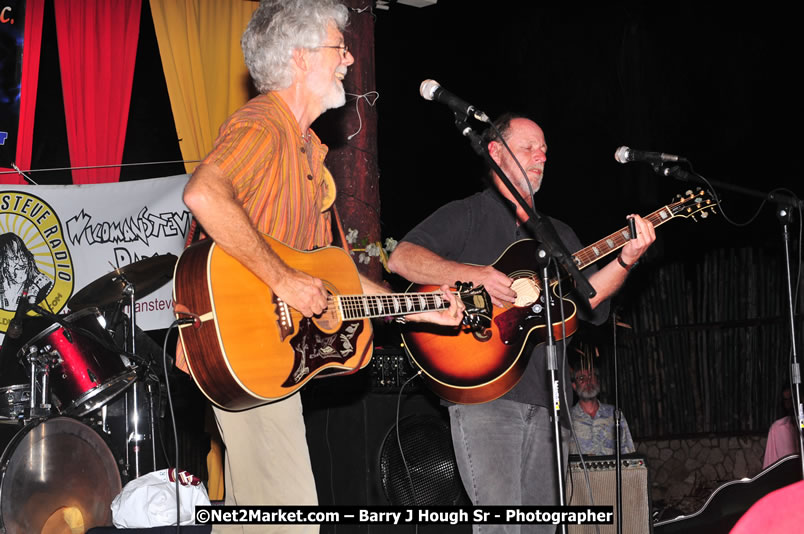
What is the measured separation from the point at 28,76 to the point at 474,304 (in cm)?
428

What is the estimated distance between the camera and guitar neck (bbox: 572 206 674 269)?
3850 mm

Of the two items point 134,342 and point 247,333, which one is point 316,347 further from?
point 134,342

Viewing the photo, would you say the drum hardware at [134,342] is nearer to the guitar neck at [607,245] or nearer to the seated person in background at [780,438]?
the guitar neck at [607,245]

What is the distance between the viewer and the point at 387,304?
3230 millimetres

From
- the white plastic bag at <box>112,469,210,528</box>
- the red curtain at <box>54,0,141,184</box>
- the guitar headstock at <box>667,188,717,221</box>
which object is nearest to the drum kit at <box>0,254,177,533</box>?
the white plastic bag at <box>112,469,210,528</box>

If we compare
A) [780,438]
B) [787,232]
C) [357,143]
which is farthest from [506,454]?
[780,438]

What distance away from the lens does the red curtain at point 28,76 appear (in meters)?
6.04

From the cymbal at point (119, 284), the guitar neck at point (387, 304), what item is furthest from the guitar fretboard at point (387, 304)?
the cymbal at point (119, 284)

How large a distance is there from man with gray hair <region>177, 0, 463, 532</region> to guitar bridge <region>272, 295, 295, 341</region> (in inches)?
1.2

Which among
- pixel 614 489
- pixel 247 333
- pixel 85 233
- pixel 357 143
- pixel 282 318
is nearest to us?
pixel 247 333

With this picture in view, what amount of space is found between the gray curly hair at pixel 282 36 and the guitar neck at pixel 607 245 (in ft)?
5.24

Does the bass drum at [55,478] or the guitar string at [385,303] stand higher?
the guitar string at [385,303]

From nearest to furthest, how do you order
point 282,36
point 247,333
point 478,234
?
point 247,333, point 282,36, point 478,234

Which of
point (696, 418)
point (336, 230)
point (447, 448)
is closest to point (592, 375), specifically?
point (696, 418)
